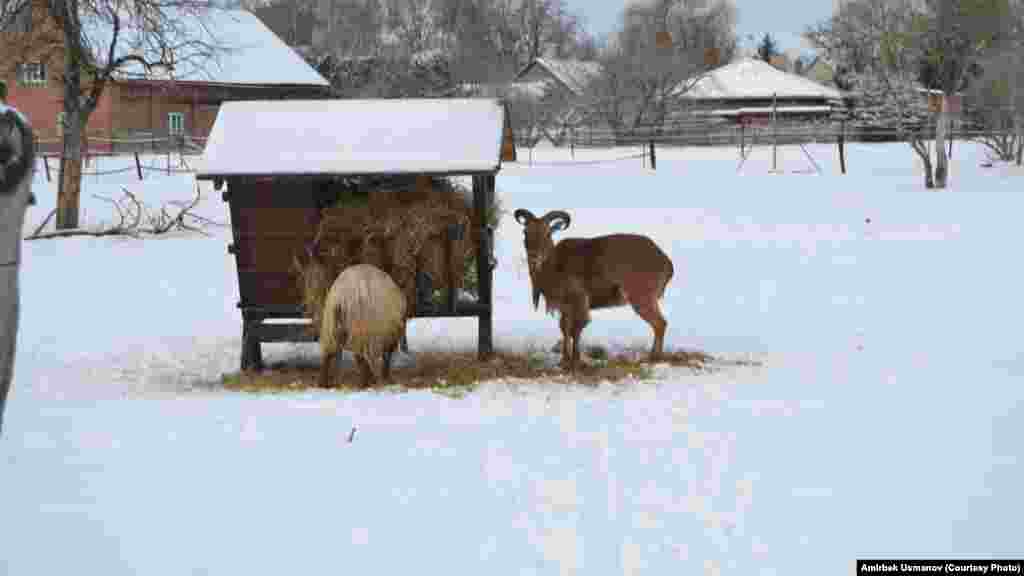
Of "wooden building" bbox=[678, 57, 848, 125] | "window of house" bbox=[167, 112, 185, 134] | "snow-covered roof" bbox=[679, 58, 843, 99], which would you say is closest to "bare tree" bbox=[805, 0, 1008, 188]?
"wooden building" bbox=[678, 57, 848, 125]

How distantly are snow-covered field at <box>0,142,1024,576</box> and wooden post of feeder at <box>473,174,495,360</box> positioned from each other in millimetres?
1240

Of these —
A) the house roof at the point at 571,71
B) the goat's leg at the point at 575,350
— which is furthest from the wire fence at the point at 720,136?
the goat's leg at the point at 575,350

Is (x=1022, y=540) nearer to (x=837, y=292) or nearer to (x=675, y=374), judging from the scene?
(x=675, y=374)

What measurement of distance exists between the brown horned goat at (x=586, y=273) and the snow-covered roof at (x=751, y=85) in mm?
54904

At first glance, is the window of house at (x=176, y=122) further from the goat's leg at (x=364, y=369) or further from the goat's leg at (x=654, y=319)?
the goat's leg at (x=364, y=369)

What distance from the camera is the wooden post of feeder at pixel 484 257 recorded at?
10.1 m

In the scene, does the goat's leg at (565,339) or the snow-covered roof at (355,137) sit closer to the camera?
the snow-covered roof at (355,137)

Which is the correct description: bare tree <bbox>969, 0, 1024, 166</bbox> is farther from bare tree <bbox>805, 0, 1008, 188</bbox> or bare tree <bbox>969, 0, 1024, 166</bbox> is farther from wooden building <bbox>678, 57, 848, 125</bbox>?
wooden building <bbox>678, 57, 848, 125</bbox>

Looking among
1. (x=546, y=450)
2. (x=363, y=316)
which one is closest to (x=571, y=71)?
(x=363, y=316)

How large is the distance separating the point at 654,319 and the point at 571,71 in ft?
202

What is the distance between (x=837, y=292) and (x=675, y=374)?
571cm

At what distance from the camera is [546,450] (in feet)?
23.7

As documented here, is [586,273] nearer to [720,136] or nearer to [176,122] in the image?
[720,136]

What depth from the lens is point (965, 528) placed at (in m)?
5.86
